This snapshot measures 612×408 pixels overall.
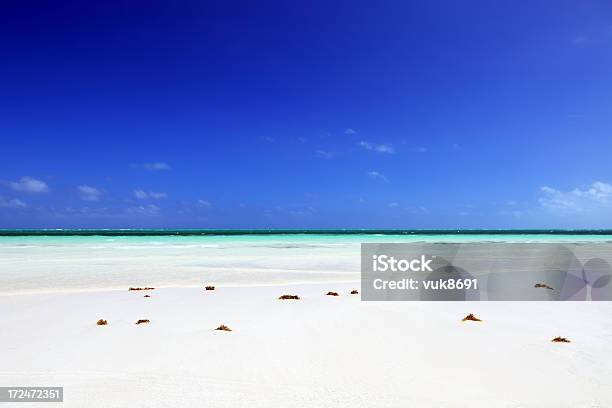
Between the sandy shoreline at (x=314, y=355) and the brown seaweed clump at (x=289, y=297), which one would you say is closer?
the sandy shoreline at (x=314, y=355)

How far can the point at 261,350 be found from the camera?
543 centimetres

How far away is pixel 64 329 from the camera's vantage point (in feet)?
21.2

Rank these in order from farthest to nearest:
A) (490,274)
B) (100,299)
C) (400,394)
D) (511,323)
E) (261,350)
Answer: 1. (490,274)
2. (100,299)
3. (511,323)
4. (261,350)
5. (400,394)

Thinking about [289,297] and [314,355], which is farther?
[289,297]

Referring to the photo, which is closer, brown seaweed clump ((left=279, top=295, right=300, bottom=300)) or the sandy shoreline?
the sandy shoreline

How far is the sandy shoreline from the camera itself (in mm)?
4023

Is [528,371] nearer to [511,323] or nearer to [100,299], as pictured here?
[511,323]

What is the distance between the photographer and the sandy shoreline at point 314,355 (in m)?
4.02

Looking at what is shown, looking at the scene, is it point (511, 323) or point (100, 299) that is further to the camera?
point (100, 299)

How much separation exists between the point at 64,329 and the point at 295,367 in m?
4.13

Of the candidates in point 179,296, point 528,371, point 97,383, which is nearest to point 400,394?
point 528,371

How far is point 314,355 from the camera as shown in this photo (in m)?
5.21

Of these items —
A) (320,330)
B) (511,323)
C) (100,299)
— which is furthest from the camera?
(100,299)

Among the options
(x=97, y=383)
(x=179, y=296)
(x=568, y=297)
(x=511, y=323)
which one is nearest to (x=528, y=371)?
(x=511, y=323)
